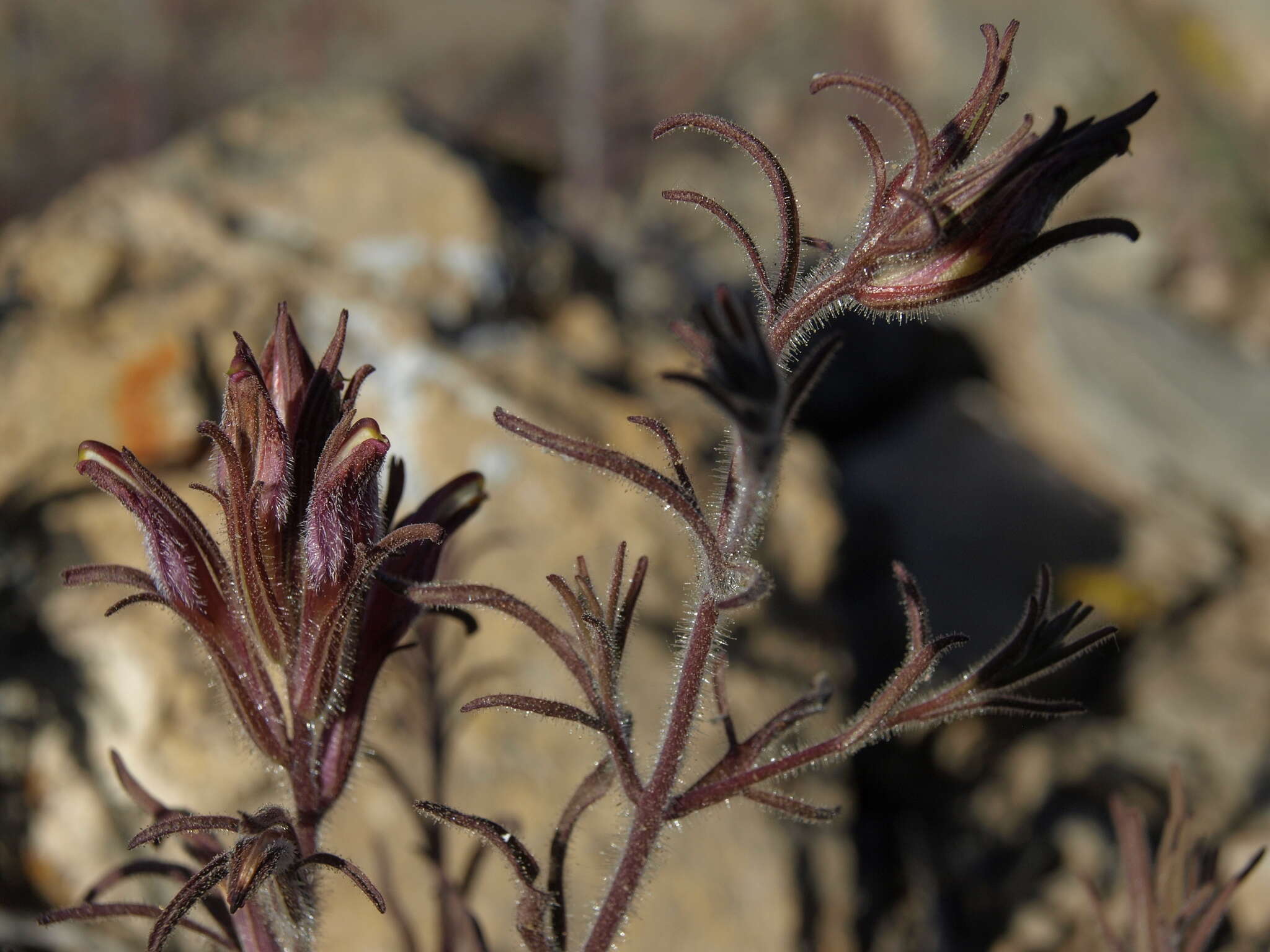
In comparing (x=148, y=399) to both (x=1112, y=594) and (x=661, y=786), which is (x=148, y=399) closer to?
(x=661, y=786)

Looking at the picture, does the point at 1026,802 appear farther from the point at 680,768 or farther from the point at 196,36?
the point at 196,36

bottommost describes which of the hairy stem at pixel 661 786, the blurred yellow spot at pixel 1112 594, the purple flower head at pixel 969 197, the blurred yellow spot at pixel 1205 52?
the hairy stem at pixel 661 786

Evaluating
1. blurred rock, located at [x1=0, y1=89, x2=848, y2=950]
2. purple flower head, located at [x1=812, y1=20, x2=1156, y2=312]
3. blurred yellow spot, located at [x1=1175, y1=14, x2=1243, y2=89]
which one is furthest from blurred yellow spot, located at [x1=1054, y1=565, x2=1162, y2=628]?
blurred yellow spot, located at [x1=1175, y1=14, x2=1243, y2=89]

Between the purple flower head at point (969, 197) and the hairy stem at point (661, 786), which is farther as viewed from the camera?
the hairy stem at point (661, 786)

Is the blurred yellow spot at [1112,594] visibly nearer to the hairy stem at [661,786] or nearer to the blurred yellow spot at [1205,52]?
the hairy stem at [661,786]

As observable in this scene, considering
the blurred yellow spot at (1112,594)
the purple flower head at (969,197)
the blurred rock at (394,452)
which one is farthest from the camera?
Result: the blurred yellow spot at (1112,594)

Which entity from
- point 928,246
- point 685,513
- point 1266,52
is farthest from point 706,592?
point 1266,52

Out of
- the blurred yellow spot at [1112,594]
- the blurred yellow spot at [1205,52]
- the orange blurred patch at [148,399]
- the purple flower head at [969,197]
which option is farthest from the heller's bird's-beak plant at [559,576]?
the blurred yellow spot at [1205,52]

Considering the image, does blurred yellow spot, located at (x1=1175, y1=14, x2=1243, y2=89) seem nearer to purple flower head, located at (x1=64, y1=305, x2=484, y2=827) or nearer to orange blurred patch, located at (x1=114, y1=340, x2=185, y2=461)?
orange blurred patch, located at (x1=114, y1=340, x2=185, y2=461)

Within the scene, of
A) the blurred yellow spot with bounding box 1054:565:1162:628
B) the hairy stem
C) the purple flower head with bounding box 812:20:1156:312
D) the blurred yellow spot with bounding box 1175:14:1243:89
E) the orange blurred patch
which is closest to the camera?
the purple flower head with bounding box 812:20:1156:312
